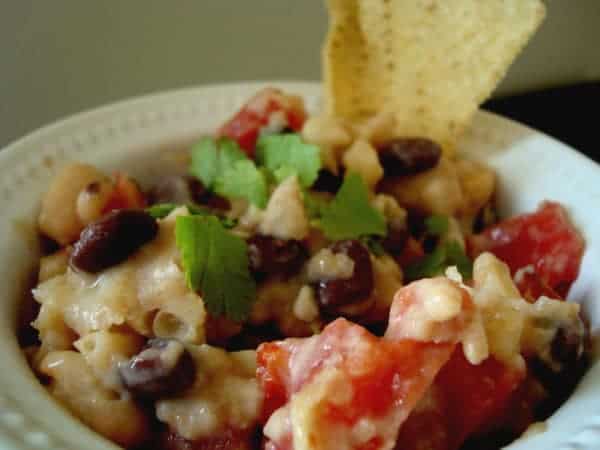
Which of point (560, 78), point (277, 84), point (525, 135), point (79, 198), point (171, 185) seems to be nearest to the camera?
point (79, 198)

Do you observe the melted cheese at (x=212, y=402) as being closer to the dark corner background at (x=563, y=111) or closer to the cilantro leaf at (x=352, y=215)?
the cilantro leaf at (x=352, y=215)

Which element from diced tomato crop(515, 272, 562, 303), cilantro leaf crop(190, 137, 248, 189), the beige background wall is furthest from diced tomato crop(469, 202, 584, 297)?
the beige background wall

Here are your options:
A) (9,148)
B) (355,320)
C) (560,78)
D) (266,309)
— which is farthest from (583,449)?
(560,78)

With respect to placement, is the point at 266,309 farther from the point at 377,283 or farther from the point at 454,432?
the point at 454,432

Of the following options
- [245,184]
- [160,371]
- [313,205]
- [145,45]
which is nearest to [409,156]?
[313,205]

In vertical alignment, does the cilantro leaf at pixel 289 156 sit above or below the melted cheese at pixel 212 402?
above

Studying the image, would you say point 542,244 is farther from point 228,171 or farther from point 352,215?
point 228,171

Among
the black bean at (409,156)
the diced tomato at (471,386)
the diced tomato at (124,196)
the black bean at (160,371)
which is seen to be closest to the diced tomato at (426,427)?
the diced tomato at (471,386)
